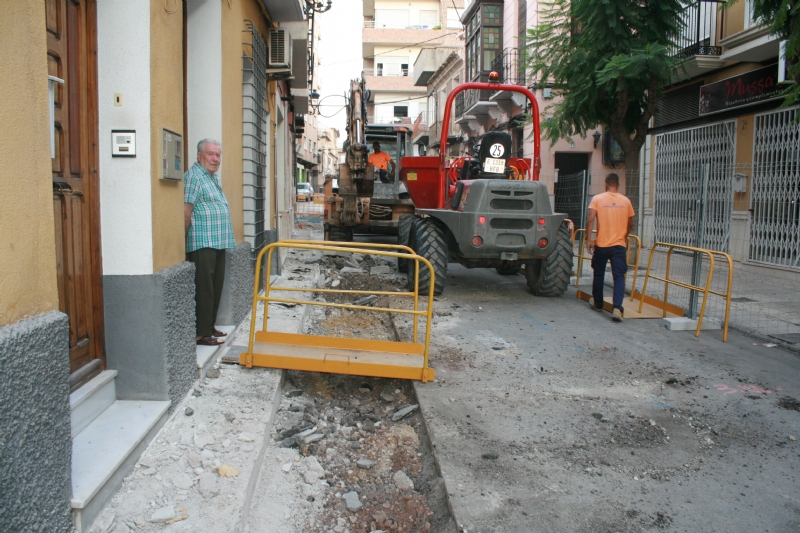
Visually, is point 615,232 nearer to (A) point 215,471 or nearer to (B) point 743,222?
(A) point 215,471

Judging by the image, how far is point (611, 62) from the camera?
34.0 feet

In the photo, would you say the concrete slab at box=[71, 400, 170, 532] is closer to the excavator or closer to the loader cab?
the loader cab

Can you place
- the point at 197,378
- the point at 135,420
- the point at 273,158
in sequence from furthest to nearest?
the point at 273,158 < the point at 197,378 < the point at 135,420

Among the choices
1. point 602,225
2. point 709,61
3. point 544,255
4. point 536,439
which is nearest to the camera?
point 536,439

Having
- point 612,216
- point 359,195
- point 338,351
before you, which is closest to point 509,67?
point 359,195

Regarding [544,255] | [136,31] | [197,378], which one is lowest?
[197,378]

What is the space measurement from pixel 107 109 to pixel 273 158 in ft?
20.1

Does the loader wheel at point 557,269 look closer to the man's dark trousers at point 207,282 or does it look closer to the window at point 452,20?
the man's dark trousers at point 207,282

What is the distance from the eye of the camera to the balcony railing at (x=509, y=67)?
21953mm

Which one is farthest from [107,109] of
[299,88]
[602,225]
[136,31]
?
[299,88]

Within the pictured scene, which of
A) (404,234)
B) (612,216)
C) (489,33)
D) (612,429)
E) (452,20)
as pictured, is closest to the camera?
(612,429)

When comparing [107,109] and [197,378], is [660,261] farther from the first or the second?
[107,109]

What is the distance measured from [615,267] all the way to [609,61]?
4.71 meters

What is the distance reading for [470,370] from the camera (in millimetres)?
5457
